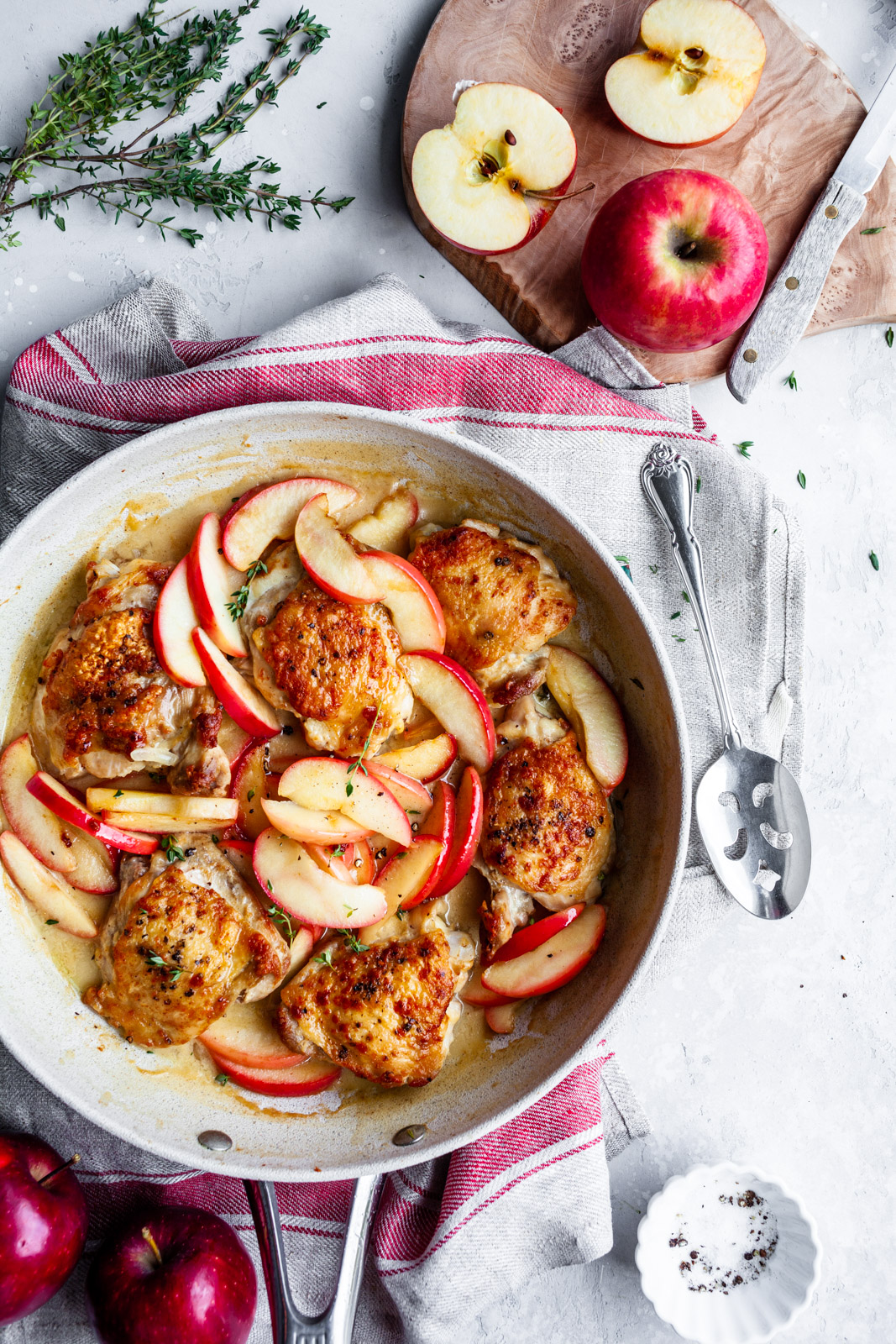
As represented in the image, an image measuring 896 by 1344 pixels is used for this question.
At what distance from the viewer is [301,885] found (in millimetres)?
2668

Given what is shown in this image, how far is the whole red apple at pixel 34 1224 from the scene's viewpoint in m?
2.59

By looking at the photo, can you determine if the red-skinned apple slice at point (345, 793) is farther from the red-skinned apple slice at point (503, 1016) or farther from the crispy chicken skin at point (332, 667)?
the red-skinned apple slice at point (503, 1016)

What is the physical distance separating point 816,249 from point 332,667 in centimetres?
199

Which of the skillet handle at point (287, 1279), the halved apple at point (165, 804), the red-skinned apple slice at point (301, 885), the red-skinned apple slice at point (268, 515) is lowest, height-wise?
the skillet handle at point (287, 1279)

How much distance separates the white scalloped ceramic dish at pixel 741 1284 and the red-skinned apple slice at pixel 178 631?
2.14 meters

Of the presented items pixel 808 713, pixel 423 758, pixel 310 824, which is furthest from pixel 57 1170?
pixel 808 713

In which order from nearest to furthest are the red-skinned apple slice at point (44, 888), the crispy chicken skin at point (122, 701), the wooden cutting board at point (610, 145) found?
1. the crispy chicken skin at point (122, 701)
2. the red-skinned apple slice at point (44, 888)
3. the wooden cutting board at point (610, 145)

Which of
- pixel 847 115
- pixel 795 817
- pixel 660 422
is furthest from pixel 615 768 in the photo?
pixel 847 115

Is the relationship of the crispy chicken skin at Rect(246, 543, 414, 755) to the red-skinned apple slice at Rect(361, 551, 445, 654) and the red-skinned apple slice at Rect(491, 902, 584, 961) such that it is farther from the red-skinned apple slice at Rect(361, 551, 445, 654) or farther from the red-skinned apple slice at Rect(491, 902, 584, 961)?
the red-skinned apple slice at Rect(491, 902, 584, 961)

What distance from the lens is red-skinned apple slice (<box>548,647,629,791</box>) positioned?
2.78 meters

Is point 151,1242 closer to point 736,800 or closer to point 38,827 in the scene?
point 38,827

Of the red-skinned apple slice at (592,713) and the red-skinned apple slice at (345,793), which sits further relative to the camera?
the red-skinned apple slice at (592,713)

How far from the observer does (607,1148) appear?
9.89ft

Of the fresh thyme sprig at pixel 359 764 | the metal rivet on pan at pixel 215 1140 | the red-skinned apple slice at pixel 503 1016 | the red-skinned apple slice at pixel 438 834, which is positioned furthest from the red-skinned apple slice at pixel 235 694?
the metal rivet on pan at pixel 215 1140
